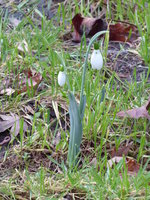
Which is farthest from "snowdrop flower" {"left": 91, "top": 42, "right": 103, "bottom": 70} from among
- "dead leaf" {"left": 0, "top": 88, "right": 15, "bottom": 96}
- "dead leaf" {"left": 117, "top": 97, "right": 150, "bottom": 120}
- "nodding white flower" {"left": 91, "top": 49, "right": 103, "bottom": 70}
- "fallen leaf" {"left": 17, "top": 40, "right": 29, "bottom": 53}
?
"fallen leaf" {"left": 17, "top": 40, "right": 29, "bottom": 53}

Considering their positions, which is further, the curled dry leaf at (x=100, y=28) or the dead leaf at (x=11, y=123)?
the curled dry leaf at (x=100, y=28)

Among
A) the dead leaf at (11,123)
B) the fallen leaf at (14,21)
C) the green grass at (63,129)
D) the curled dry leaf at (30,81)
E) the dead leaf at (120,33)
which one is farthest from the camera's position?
the fallen leaf at (14,21)

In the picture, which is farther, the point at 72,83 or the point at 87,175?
the point at 72,83

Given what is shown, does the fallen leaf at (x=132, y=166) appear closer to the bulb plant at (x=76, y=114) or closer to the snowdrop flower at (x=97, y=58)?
the bulb plant at (x=76, y=114)

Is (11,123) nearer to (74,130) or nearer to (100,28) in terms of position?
(74,130)

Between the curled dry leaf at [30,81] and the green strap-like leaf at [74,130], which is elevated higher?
the curled dry leaf at [30,81]

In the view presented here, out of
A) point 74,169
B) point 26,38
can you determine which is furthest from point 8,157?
point 26,38

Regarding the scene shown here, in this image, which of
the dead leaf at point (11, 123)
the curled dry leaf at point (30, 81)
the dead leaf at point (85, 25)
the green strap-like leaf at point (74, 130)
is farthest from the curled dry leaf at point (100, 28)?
the green strap-like leaf at point (74, 130)

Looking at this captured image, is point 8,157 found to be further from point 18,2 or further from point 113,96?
point 18,2

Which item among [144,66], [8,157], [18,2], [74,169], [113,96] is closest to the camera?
[74,169]
